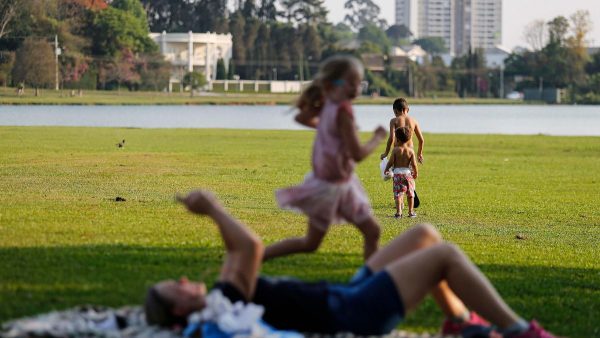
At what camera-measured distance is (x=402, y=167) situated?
16266 mm

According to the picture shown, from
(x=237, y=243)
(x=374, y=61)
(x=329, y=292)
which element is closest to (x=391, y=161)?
(x=329, y=292)

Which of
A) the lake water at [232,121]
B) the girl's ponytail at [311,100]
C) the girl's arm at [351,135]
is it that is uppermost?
the girl's ponytail at [311,100]

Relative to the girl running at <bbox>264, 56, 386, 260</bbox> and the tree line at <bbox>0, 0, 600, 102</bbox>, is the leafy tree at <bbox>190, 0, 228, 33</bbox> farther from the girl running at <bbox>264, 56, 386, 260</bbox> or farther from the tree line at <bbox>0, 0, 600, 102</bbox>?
the girl running at <bbox>264, 56, 386, 260</bbox>

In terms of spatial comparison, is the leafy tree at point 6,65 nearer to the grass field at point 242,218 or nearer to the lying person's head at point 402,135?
the grass field at point 242,218

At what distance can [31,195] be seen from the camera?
1627cm

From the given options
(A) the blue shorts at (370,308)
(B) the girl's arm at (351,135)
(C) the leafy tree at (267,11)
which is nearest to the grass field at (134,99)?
(C) the leafy tree at (267,11)

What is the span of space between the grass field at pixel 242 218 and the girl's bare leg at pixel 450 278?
129 cm

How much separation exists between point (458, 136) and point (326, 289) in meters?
38.8

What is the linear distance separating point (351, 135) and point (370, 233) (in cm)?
78

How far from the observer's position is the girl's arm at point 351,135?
773cm

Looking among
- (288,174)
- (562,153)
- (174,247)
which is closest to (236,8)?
(562,153)

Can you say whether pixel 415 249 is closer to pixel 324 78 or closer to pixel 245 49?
pixel 324 78

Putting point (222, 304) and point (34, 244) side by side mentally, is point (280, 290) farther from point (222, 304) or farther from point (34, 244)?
point (34, 244)

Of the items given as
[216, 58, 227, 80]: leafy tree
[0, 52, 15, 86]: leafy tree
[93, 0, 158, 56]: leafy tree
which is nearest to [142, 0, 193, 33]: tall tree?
[216, 58, 227, 80]: leafy tree
